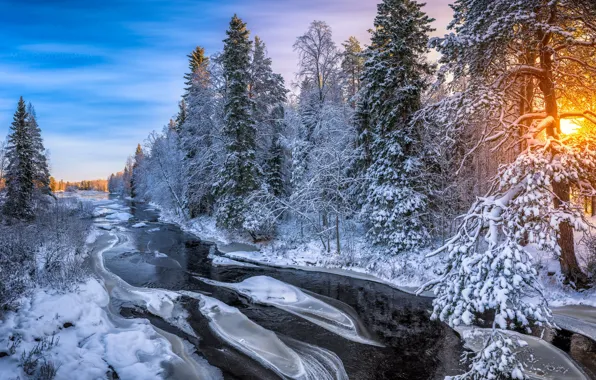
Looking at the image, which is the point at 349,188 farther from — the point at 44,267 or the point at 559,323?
the point at 44,267

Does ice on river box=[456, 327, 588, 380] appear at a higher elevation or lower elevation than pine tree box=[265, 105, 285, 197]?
lower

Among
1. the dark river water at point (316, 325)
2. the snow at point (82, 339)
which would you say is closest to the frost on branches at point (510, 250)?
the dark river water at point (316, 325)

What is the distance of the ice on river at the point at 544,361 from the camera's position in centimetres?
662

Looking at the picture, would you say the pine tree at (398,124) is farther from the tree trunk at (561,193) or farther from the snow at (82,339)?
the snow at (82,339)

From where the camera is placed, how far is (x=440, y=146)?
42.8 ft

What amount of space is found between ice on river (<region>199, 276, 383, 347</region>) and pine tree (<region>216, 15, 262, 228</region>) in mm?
7917

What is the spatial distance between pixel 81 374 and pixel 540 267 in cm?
1422

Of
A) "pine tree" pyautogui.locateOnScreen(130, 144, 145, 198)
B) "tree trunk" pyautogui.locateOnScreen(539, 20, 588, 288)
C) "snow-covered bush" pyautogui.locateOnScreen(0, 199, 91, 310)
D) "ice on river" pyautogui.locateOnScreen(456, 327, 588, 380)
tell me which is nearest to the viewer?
"ice on river" pyautogui.locateOnScreen(456, 327, 588, 380)

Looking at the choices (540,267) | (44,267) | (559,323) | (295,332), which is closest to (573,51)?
(540,267)

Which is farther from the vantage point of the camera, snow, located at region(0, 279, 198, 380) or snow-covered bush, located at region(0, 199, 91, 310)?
snow-covered bush, located at region(0, 199, 91, 310)

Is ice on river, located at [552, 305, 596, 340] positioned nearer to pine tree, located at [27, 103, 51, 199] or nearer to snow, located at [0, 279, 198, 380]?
snow, located at [0, 279, 198, 380]

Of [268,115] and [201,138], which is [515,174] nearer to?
[268,115]

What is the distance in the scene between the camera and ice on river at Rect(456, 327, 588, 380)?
6625mm

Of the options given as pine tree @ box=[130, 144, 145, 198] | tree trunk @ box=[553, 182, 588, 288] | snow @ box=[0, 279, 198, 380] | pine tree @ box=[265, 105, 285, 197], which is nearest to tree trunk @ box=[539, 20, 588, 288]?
tree trunk @ box=[553, 182, 588, 288]
